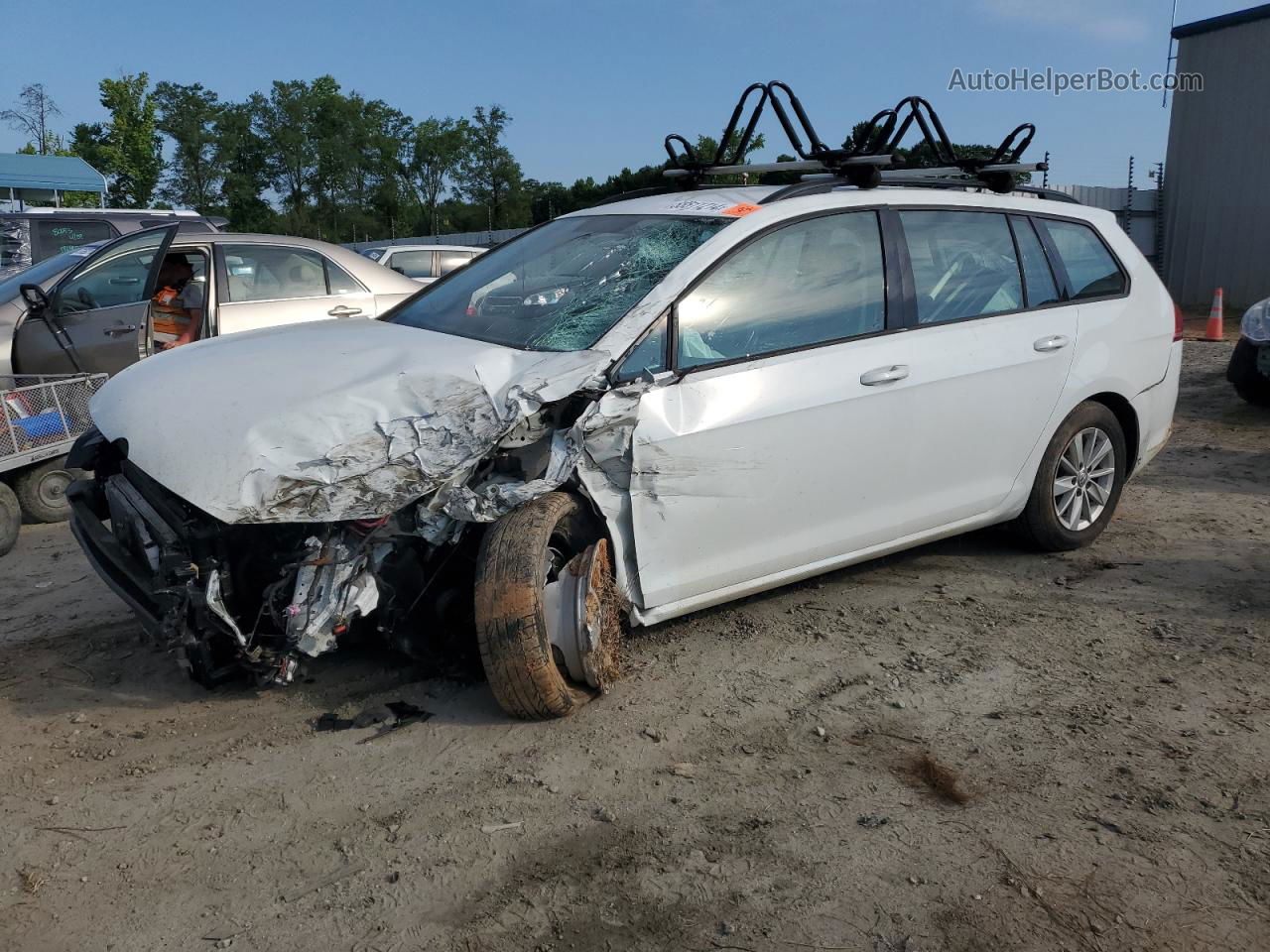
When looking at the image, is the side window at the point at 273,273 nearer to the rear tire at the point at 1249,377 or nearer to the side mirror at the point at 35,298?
the side mirror at the point at 35,298

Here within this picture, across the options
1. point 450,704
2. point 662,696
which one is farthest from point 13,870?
point 662,696

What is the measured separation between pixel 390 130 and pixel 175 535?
53.1 m

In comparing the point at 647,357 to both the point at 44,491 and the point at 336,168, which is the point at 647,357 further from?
the point at 336,168

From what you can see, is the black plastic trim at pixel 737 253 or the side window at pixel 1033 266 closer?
the black plastic trim at pixel 737 253

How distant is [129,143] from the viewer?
4003 centimetres

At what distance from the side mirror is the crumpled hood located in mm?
3569

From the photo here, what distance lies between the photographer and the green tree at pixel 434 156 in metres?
50.9

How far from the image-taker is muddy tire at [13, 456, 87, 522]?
629cm

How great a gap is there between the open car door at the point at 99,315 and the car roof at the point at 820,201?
3.72m

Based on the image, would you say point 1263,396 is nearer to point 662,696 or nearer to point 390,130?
point 662,696

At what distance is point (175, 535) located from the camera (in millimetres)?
3377

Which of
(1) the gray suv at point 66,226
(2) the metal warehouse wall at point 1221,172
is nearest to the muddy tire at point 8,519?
(1) the gray suv at point 66,226

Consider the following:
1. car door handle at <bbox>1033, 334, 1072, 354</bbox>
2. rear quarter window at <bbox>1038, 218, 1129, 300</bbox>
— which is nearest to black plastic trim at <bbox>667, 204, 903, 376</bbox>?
car door handle at <bbox>1033, 334, 1072, 354</bbox>

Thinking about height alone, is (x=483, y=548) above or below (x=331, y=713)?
above
